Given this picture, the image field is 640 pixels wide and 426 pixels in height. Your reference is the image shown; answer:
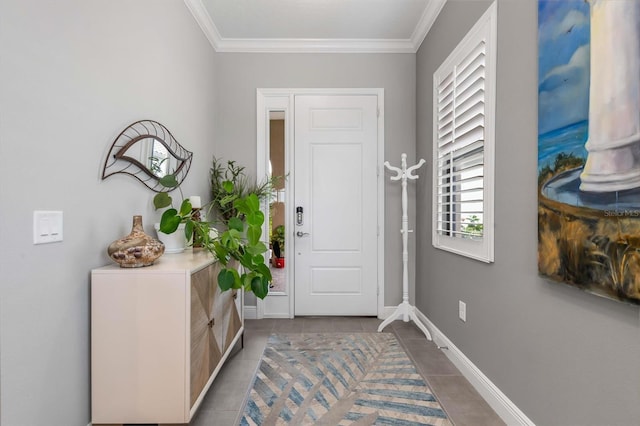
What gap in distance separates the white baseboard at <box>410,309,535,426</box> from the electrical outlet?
0.80 ft

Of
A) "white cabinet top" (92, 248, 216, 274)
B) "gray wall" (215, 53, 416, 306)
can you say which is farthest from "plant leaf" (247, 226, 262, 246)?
"gray wall" (215, 53, 416, 306)

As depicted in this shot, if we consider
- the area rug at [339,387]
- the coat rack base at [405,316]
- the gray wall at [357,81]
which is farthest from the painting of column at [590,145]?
the gray wall at [357,81]

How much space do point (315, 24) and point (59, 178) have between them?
8.27ft

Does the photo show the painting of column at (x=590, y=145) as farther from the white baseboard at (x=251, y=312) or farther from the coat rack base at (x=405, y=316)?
the white baseboard at (x=251, y=312)

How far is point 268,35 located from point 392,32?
120 cm

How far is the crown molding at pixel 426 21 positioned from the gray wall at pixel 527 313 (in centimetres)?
28

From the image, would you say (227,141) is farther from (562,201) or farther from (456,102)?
(562,201)

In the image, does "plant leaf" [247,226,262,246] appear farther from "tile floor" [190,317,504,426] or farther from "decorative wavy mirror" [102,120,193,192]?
"tile floor" [190,317,504,426]

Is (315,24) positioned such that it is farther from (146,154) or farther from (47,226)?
(47,226)

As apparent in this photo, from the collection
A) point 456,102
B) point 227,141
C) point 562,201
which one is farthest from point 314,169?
point 562,201

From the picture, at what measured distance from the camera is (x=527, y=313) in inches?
62.2

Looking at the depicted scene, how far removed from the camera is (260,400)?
6.23 feet

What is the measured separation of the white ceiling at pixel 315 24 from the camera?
2.75 m

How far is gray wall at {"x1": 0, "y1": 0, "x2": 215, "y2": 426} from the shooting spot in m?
1.16
